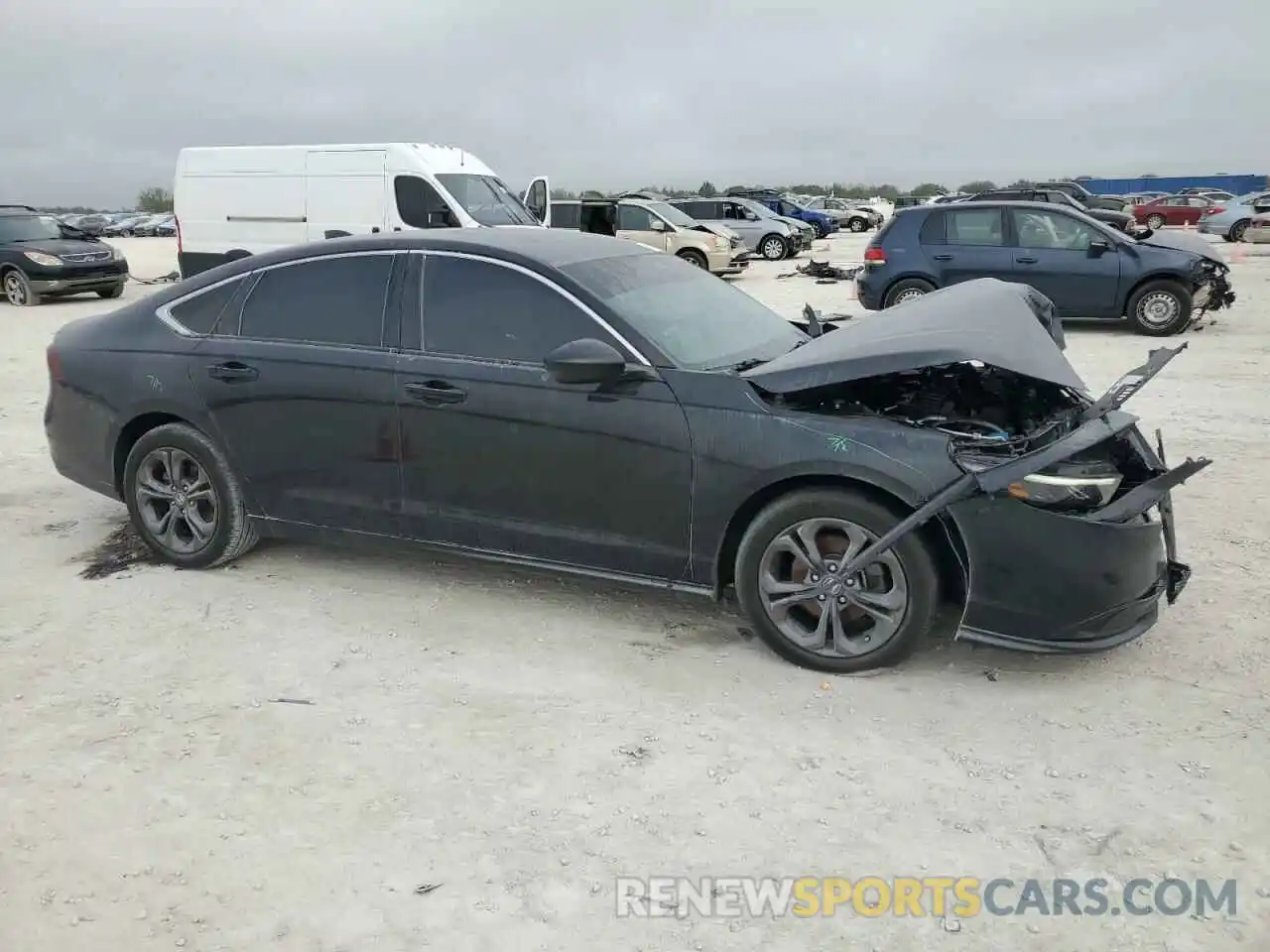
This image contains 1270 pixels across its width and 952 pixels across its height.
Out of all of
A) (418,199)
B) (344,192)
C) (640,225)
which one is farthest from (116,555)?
(640,225)

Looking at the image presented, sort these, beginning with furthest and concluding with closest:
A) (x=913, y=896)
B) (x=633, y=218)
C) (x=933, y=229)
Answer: (x=633, y=218) < (x=933, y=229) < (x=913, y=896)

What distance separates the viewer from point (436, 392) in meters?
4.33

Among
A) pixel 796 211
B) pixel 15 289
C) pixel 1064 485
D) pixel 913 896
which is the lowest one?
pixel 913 896

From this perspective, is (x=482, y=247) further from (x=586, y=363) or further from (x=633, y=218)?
(x=633, y=218)

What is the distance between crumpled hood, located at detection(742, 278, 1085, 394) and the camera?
371cm

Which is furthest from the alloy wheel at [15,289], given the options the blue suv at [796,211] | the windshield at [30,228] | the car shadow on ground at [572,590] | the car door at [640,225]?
the blue suv at [796,211]

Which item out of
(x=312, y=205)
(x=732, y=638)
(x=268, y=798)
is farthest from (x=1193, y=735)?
(x=312, y=205)

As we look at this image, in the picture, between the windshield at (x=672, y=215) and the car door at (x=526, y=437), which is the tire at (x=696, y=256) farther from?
the car door at (x=526, y=437)

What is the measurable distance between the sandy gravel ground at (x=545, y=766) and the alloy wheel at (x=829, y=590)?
0.16 metres

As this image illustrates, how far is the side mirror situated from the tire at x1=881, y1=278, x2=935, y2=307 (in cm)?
954

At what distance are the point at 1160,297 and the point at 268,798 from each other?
12.1m

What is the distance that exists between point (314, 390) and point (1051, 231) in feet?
34.4

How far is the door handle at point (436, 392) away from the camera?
429 centimetres

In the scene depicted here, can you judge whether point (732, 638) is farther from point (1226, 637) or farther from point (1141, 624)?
point (1226, 637)
